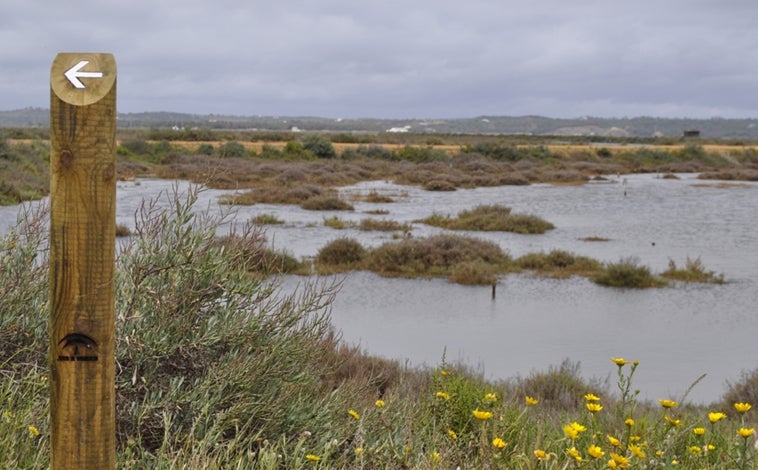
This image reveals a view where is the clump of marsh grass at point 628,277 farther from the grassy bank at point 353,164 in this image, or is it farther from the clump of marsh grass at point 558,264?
the grassy bank at point 353,164

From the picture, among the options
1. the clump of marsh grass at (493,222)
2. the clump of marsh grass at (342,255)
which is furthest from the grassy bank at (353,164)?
the clump of marsh grass at (342,255)

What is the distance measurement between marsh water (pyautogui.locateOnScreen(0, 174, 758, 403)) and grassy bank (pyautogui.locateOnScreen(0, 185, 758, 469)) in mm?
461

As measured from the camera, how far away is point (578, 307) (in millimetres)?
16031

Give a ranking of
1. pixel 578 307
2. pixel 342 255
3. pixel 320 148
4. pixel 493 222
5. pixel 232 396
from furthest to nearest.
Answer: pixel 320 148
pixel 493 222
pixel 342 255
pixel 578 307
pixel 232 396

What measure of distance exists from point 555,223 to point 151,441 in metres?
24.2

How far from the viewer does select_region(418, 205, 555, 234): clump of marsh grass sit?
25734 mm

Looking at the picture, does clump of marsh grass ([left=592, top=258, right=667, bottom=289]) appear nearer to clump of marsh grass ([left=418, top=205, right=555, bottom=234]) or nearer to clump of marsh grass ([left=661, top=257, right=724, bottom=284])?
clump of marsh grass ([left=661, top=257, right=724, bottom=284])

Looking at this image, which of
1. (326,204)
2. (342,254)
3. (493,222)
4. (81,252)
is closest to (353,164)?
(326,204)

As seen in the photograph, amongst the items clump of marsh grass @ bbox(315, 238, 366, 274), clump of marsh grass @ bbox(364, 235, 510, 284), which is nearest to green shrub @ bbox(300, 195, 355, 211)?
clump of marsh grass @ bbox(364, 235, 510, 284)

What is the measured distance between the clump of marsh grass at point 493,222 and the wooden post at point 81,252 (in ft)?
76.3

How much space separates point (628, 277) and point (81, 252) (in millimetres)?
17082

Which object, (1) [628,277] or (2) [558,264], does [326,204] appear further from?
(1) [628,277]

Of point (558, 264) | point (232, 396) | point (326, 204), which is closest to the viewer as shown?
point (232, 396)

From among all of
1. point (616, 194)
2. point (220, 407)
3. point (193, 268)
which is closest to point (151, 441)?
point (220, 407)
